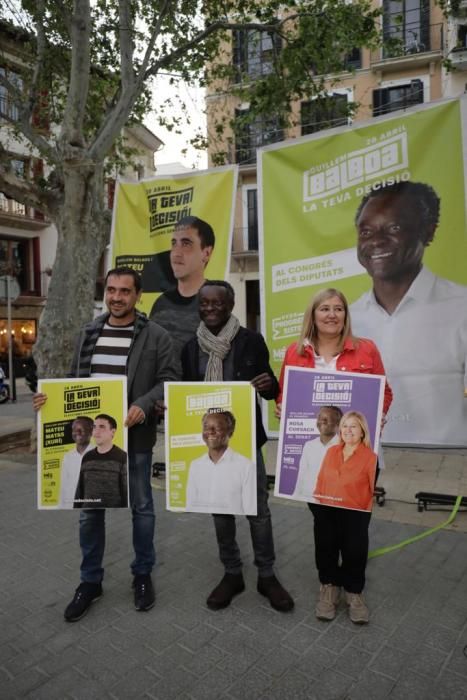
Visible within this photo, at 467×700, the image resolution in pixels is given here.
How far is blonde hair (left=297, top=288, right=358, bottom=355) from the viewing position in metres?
2.81

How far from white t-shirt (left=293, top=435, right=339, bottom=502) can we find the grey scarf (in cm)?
68

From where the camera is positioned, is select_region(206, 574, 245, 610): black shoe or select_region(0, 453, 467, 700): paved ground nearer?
select_region(0, 453, 467, 700): paved ground

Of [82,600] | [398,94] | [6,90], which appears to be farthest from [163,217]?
[398,94]

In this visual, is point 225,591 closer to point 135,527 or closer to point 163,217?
point 135,527

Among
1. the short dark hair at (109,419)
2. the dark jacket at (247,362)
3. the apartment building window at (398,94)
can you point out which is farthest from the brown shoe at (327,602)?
the apartment building window at (398,94)

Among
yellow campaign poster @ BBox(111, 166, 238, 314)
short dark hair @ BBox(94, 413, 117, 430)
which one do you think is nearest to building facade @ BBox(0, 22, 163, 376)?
yellow campaign poster @ BBox(111, 166, 238, 314)

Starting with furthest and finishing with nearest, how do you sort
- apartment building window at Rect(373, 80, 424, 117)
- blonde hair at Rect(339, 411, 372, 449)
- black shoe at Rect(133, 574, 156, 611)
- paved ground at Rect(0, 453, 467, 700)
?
1. apartment building window at Rect(373, 80, 424, 117)
2. black shoe at Rect(133, 574, 156, 611)
3. blonde hair at Rect(339, 411, 372, 449)
4. paved ground at Rect(0, 453, 467, 700)

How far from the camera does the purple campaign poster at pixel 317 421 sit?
2.61 meters

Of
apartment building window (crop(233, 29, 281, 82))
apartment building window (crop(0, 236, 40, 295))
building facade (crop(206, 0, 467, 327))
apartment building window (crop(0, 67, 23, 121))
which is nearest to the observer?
apartment building window (crop(0, 67, 23, 121))

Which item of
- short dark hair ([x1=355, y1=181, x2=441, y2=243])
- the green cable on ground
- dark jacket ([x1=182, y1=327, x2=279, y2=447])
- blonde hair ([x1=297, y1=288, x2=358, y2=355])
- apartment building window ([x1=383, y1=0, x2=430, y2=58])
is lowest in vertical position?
the green cable on ground

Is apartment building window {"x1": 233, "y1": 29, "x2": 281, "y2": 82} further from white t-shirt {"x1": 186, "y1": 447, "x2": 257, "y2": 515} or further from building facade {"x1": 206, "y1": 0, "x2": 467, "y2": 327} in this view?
white t-shirt {"x1": 186, "y1": 447, "x2": 257, "y2": 515}

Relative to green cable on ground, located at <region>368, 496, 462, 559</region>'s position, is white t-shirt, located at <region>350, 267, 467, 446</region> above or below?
above

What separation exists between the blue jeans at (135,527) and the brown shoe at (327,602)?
1.10m

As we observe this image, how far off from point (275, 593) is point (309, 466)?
0.91m
